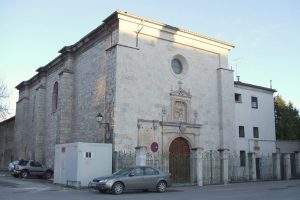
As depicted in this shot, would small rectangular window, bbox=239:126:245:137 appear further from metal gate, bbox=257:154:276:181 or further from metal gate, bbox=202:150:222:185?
metal gate, bbox=202:150:222:185

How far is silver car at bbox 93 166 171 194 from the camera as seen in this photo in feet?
60.3

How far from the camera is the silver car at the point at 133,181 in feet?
60.3

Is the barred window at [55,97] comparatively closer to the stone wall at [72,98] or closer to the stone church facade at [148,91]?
the stone church facade at [148,91]

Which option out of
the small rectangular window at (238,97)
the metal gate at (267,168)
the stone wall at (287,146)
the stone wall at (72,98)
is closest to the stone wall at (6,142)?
the stone wall at (72,98)

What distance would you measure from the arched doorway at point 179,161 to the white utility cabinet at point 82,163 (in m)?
5.22

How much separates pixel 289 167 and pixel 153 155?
13254 mm

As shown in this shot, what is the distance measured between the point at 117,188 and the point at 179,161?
949cm

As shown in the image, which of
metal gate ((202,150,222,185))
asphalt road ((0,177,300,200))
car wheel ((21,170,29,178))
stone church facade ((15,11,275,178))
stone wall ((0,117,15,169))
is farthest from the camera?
stone wall ((0,117,15,169))

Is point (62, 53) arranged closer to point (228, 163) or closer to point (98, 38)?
point (98, 38)

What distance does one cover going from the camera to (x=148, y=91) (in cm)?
2652

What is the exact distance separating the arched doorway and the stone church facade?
0.13 metres

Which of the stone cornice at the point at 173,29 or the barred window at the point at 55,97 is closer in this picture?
the stone cornice at the point at 173,29

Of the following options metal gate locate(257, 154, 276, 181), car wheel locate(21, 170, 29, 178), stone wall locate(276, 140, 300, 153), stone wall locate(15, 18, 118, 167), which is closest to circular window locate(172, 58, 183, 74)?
stone wall locate(15, 18, 118, 167)

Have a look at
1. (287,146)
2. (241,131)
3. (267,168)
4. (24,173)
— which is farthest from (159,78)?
(287,146)
